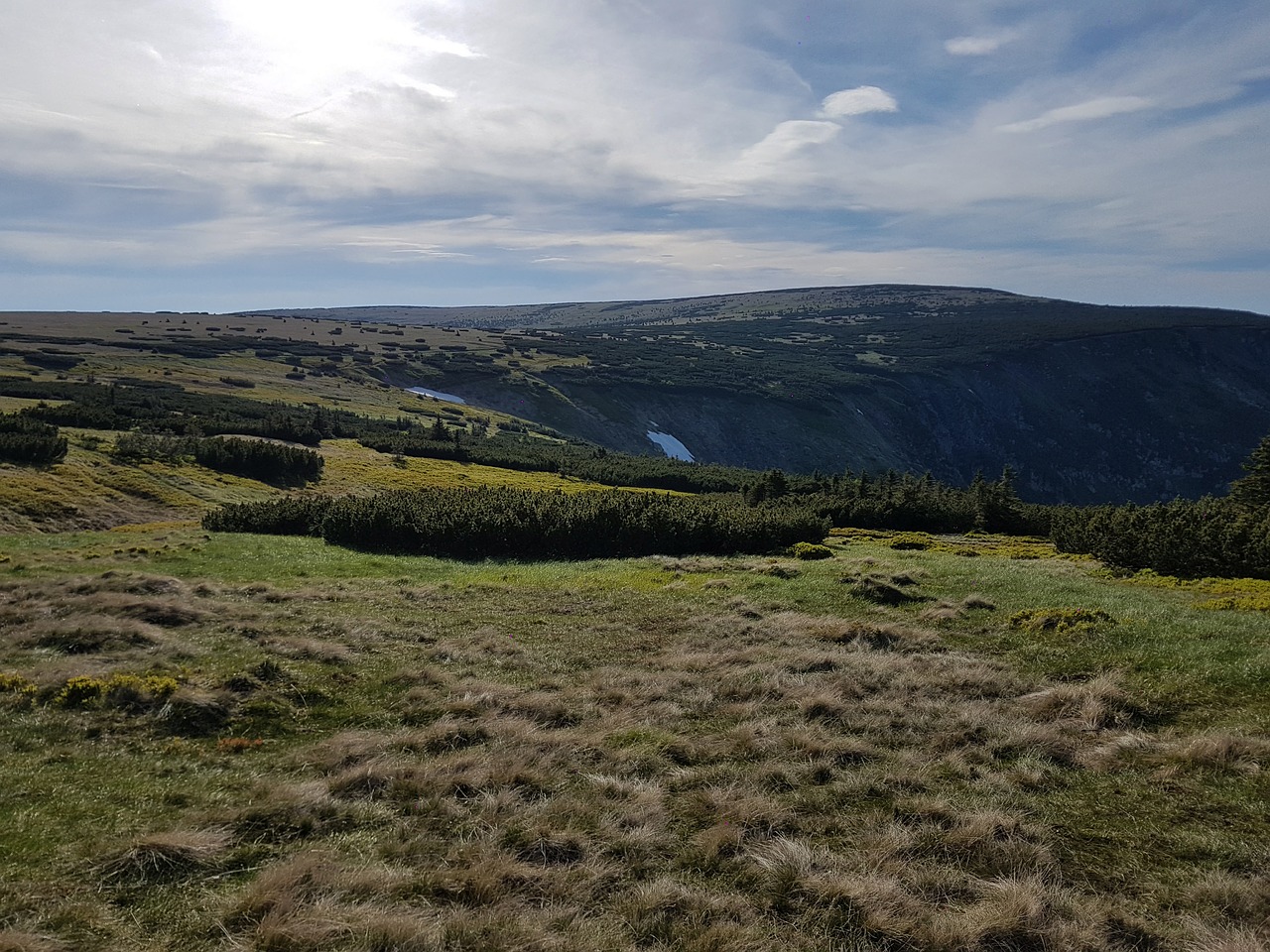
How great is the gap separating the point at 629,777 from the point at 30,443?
51887 mm

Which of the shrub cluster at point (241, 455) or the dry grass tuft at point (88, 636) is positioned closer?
the dry grass tuft at point (88, 636)

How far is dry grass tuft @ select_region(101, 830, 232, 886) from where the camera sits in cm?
728

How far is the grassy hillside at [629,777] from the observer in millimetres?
6965

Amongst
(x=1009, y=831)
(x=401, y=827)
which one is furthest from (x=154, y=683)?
(x=1009, y=831)

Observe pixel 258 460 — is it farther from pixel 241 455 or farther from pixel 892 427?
pixel 892 427

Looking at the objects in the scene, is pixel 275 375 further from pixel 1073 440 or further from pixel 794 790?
pixel 1073 440

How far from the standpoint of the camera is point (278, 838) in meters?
8.38

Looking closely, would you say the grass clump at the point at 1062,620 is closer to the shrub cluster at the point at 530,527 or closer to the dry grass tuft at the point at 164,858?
the dry grass tuft at the point at 164,858

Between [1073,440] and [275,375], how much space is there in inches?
7720

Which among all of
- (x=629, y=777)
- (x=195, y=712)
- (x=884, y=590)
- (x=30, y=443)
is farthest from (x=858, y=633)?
(x=30, y=443)

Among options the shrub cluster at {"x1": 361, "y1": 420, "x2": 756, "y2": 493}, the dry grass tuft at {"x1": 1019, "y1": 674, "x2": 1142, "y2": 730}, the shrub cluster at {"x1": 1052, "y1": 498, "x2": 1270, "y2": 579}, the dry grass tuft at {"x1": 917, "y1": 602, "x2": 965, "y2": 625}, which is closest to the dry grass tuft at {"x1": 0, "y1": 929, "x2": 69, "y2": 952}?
the dry grass tuft at {"x1": 1019, "y1": 674, "x2": 1142, "y2": 730}

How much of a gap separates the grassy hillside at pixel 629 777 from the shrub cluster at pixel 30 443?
33201 millimetres

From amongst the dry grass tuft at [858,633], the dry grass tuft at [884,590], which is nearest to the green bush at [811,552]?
the dry grass tuft at [884,590]

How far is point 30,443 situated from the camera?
147 feet
